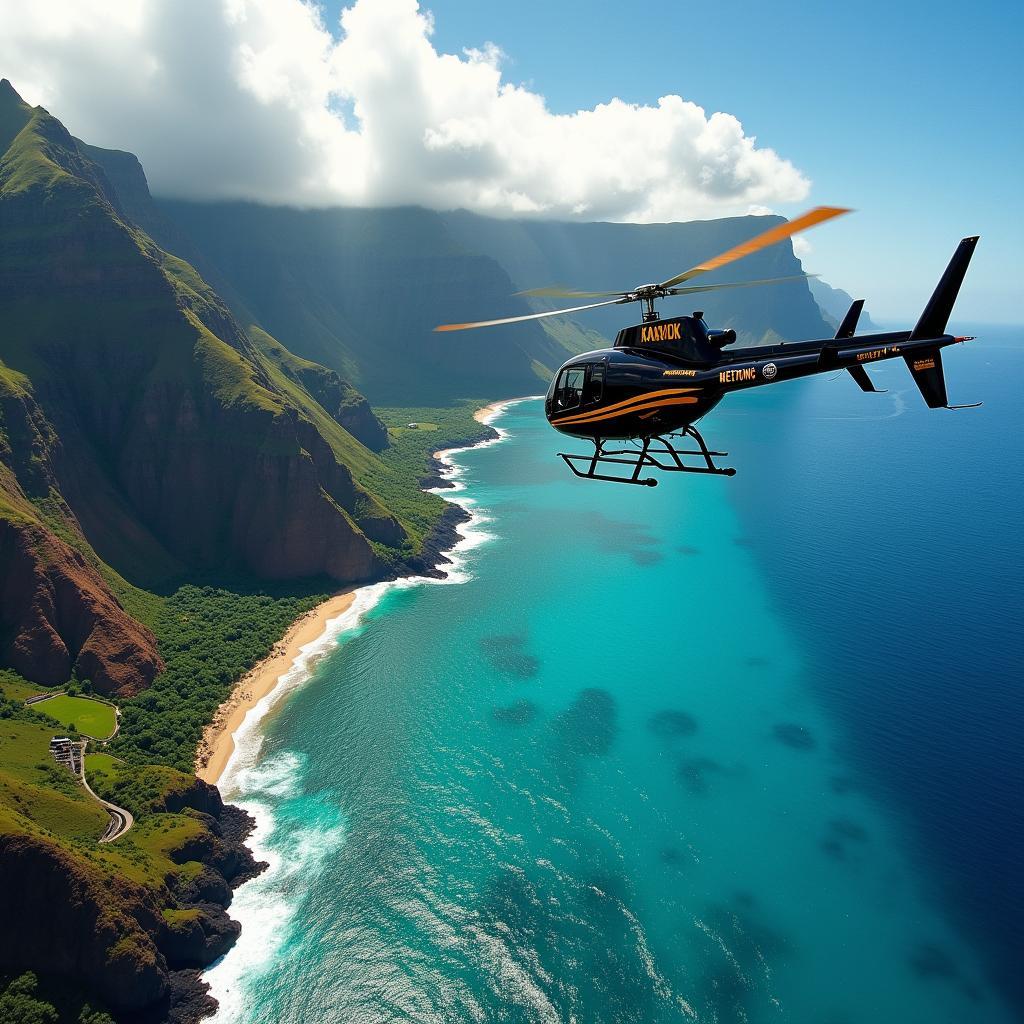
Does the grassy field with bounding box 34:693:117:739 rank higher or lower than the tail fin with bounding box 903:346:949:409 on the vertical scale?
lower

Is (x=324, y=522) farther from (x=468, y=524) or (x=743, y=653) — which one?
(x=743, y=653)

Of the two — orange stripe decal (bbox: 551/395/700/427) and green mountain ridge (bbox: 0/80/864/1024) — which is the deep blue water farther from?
green mountain ridge (bbox: 0/80/864/1024)

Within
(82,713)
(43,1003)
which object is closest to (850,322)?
(43,1003)

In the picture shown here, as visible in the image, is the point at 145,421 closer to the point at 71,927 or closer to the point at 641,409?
the point at 71,927

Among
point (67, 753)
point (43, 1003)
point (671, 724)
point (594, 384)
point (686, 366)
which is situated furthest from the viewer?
point (671, 724)

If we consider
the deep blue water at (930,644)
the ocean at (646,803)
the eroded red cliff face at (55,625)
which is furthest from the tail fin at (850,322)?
the eroded red cliff face at (55,625)

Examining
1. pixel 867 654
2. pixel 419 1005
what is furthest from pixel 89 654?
pixel 867 654

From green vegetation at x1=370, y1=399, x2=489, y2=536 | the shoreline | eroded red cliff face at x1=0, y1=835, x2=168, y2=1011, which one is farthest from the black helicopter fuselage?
green vegetation at x1=370, y1=399, x2=489, y2=536
